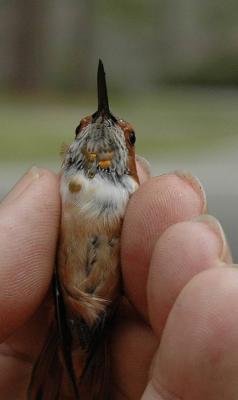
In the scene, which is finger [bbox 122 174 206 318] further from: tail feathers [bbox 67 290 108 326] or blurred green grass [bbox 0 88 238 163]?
blurred green grass [bbox 0 88 238 163]

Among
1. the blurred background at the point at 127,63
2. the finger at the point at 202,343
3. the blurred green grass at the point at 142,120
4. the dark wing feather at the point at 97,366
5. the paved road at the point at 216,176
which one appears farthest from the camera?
the blurred background at the point at 127,63

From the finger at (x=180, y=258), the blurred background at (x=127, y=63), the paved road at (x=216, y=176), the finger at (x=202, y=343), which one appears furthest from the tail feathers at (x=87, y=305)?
the blurred background at (x=127, y=63)

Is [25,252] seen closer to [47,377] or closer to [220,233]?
[47,377]

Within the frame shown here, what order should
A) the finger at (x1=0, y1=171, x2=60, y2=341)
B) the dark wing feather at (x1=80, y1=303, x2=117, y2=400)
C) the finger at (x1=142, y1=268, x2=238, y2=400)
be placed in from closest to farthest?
the finger at (x1=142, y1=268, x2=238, y2=400) → the finger at (x1=0, y1=171, x2=60, y2=341) → the dark wing feather at (x1=80, y1=303, x2=117, y2=400)

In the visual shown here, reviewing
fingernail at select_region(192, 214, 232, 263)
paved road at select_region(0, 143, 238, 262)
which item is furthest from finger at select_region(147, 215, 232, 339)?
paved road at select_region(0, 143, 238, 262)

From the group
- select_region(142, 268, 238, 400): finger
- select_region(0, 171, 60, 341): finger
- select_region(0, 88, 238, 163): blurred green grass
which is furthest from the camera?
select_region(0, 88, 238, 163): blurred green grass

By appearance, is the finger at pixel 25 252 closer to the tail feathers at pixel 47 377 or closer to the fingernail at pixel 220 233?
the tail feathers at pixel 47 377
